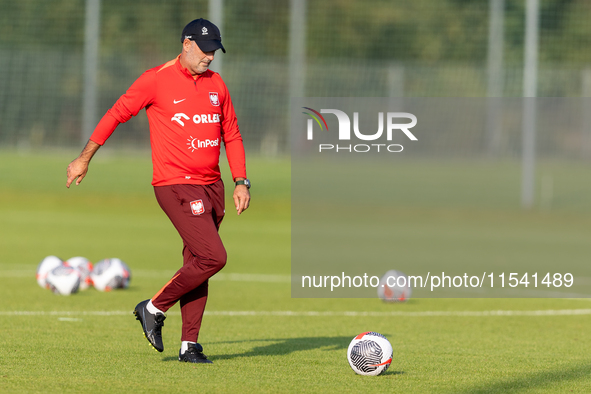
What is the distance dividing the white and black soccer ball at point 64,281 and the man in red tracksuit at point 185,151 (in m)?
4.26

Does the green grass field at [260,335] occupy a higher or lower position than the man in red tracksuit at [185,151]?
lower

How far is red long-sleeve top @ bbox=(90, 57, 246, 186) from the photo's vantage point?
691 centimetres

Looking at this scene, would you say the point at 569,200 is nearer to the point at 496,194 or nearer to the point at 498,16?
the point at 496,194

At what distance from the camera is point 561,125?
88.7ft

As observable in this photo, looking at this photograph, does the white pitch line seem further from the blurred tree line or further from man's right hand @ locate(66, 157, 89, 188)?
the blurred tree line

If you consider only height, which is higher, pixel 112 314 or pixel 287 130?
pixel 287 130

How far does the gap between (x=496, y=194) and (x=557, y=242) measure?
23.7 feet

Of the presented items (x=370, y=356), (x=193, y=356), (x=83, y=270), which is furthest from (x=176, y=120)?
(x=83, y=270)

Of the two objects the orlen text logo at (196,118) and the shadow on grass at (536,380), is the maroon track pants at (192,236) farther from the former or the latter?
the shadow on grass at (536,380)

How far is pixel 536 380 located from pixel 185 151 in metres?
3.07

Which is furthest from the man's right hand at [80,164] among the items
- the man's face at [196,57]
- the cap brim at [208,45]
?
the cap brim at [208,45]

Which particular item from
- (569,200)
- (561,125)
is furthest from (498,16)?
(569,200)

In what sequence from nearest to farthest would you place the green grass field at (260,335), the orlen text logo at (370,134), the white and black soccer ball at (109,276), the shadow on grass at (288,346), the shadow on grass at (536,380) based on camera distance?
the shadow on grass at (536,380)
the green grass field at (260,335)
the shadow on grass at (288,346)
the white and black soccer ball at (109,276)
the orlen text logo at (370,134)

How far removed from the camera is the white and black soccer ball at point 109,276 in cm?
1152
